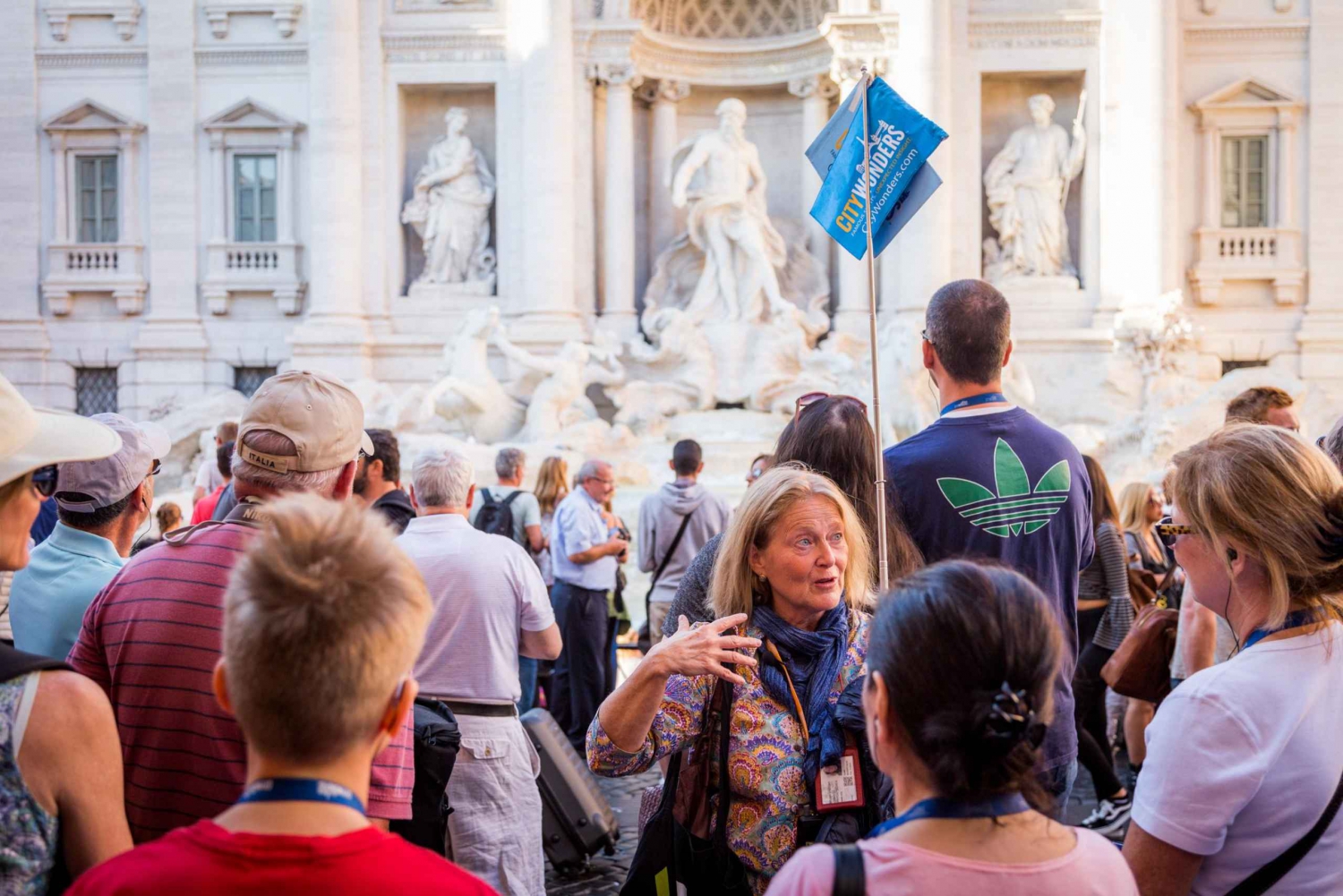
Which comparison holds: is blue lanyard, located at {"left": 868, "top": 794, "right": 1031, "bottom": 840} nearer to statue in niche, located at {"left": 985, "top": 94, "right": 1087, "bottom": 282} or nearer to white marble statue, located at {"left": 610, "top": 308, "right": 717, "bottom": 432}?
white marble statue, located at {"left": 610, "top": 308, "right": 717, "bottom": 432}

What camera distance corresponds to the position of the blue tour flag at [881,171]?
13.1 ft

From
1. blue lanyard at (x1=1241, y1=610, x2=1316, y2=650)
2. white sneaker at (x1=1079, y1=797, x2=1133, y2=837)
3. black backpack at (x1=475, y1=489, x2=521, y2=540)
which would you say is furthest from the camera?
black backpack at (x1=475, y1=489, x2=521, y2=540)

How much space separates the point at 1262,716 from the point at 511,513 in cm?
563

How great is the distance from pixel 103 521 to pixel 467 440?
40.7 ft

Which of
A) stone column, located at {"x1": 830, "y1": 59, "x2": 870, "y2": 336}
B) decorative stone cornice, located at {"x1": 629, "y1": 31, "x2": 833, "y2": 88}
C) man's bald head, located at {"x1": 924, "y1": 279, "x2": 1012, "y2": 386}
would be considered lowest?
man's bald head, located at {"x1": 924, "y1": 279, "x2": 1012, "y2": 386}

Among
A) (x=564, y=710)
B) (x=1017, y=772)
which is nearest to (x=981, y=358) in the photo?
(x=1017, y=772)

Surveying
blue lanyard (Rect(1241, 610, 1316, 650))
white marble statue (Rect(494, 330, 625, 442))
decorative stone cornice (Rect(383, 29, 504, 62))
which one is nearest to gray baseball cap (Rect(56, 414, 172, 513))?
blue lanyard (Rect(1241, 610, 1316, 650))

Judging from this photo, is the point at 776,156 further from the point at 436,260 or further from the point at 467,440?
the point at 467,440

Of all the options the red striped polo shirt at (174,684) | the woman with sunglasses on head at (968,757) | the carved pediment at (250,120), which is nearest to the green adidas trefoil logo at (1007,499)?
the woman with sunglasses on head at (968,757)

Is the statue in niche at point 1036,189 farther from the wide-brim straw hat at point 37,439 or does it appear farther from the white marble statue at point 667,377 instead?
the wide-brim straw hat at point 37,439

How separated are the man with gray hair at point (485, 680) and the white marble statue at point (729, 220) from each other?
1325 centimetres

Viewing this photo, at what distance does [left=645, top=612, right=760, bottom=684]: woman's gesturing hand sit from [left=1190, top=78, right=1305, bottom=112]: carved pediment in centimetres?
1862

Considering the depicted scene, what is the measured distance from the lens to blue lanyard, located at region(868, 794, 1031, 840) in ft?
6.09

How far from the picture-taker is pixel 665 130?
64.2ft
